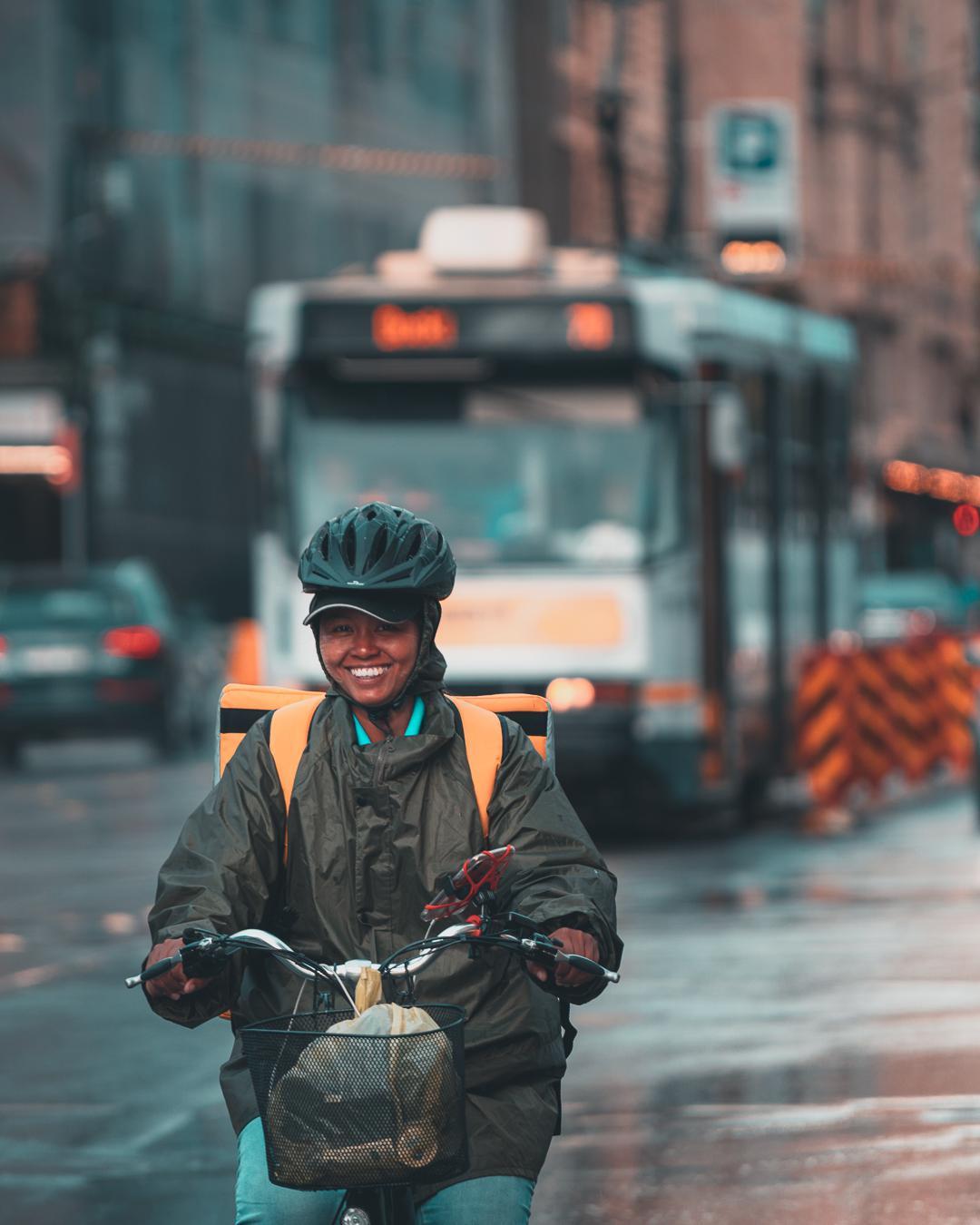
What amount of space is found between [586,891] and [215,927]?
0.53 meters

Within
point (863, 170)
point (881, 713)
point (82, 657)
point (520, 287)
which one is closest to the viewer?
point (520, 287)

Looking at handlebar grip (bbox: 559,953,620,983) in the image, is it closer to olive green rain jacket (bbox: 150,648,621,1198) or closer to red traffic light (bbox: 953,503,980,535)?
olive green rain jacket (bbox: 150,648,621,1198)

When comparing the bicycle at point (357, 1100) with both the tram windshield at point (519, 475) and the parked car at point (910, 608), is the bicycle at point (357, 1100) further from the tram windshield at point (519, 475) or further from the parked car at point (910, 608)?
the parked car at point (910, 608)

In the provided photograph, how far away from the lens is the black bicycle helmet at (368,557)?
425cm

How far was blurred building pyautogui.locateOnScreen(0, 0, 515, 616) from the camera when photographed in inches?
1428

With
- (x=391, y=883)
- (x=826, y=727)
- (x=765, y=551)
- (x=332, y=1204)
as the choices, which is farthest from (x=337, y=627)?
(x=826, y=727)

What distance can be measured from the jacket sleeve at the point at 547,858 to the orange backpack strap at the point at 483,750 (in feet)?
0.04

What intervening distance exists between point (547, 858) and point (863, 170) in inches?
2247

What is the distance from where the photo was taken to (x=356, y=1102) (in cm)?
377

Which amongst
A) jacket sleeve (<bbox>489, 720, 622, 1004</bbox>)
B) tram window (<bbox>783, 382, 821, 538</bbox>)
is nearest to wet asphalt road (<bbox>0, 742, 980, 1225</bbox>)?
jacket sleeve (<bbox>489, 720, 622, 1004</bbox>)

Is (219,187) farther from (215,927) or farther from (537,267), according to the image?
(215,927)

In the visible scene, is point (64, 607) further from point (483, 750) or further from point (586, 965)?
point (586, 965)

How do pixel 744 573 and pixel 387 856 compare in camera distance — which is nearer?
pixel 387 856

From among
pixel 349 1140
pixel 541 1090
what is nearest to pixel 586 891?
pixel 541 1090
